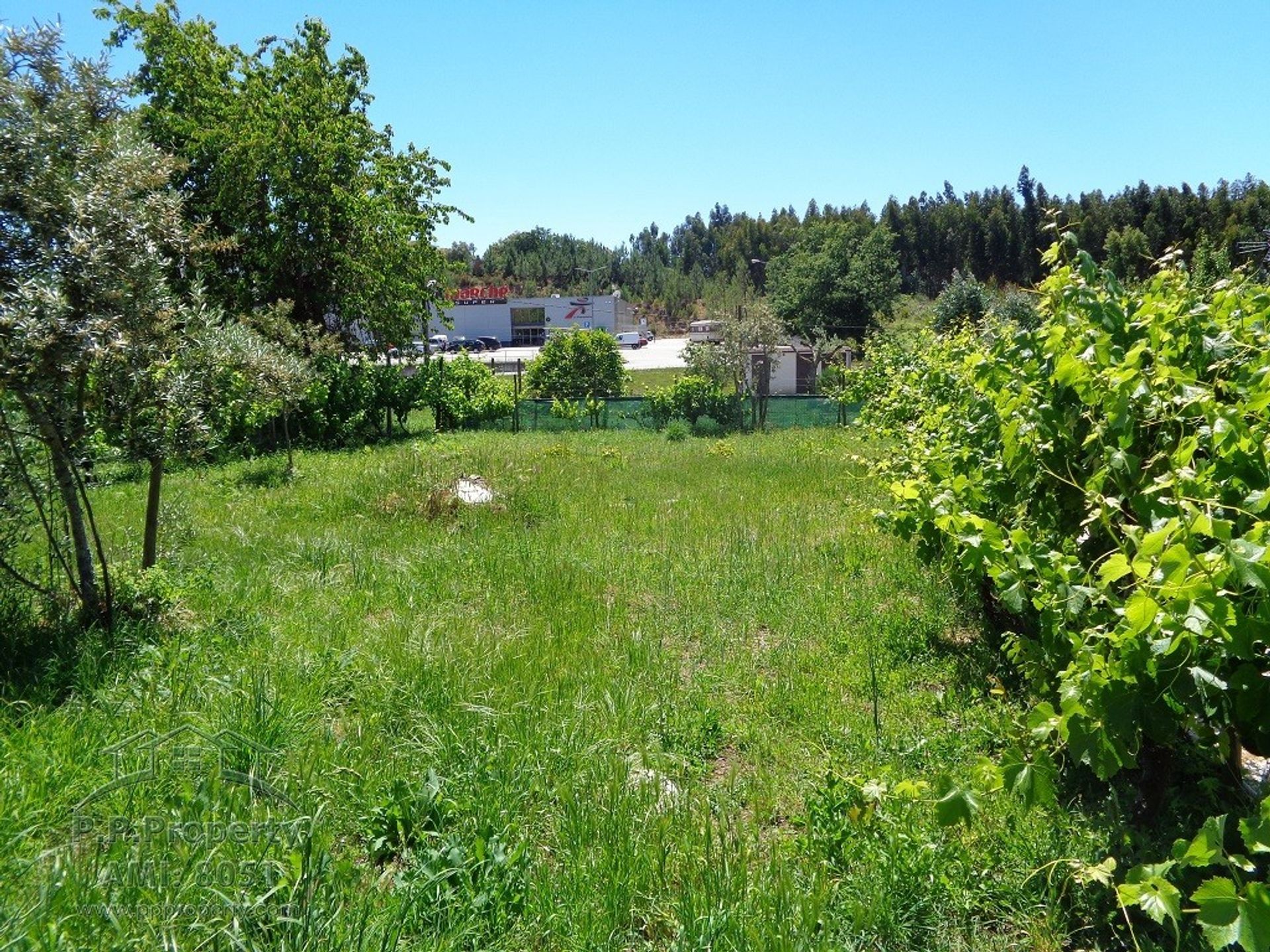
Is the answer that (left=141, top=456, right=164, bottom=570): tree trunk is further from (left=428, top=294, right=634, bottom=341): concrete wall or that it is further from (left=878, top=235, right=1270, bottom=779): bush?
(left=428, top=294, right=634, bottom=341): concrete wall

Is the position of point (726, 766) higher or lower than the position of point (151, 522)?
lower

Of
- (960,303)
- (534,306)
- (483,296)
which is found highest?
(483,296)

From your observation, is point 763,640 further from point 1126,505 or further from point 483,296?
point 483,296

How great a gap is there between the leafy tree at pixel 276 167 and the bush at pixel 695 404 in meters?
6.67

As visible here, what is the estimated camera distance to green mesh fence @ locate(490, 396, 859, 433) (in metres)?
19.3

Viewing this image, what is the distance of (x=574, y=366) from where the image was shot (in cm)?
2302

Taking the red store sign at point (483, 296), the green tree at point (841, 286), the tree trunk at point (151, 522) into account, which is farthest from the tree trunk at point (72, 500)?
the red store sign at point (483, 296)

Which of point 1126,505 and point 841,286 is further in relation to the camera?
point 841,286

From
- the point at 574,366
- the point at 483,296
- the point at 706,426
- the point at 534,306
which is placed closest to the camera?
the point at 706,426

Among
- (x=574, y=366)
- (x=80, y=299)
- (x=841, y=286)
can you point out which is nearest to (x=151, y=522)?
(x=80, y=299)

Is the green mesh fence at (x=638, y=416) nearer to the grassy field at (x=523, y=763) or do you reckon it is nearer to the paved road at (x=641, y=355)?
the grassy field at (x=523, y=763)

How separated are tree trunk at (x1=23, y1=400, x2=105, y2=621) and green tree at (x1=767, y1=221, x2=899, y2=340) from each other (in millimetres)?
39421

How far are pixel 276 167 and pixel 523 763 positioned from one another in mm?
16692

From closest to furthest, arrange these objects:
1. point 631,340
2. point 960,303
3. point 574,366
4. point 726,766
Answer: point 726,766 → point 574,366 → point 960,303 → point 631,340
